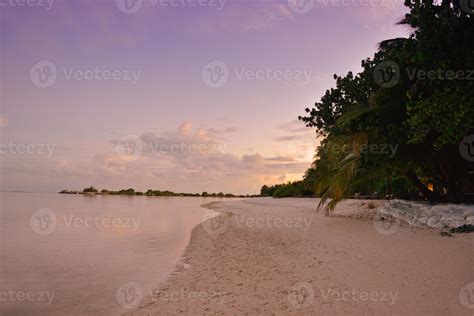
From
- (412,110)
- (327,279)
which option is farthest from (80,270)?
(412,110)

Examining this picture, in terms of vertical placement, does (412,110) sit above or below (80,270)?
above

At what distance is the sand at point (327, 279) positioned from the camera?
4.35 meters

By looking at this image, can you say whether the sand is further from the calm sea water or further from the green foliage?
the green foliage

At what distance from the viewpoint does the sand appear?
4.35m

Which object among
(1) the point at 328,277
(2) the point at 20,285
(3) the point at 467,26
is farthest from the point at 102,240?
(3) the point at 467,26

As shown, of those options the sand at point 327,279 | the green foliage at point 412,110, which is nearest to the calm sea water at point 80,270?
the sand at point 327,279

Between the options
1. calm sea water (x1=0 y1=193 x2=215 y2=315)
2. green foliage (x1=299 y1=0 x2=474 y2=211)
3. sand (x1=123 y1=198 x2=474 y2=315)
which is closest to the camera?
sand (x1=123 y1=198 x2=474 y2=315)

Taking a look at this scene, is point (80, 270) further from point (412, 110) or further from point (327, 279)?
point (412, 110)

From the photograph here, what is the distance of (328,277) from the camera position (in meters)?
5.66

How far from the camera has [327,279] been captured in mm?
5551

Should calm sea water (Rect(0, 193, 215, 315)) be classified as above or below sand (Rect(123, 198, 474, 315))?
below

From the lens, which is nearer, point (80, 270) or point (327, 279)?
point (327, 279)

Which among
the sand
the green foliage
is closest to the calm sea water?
the sand

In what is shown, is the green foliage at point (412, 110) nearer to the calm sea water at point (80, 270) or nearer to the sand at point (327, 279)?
the sand at point (327, 279)
